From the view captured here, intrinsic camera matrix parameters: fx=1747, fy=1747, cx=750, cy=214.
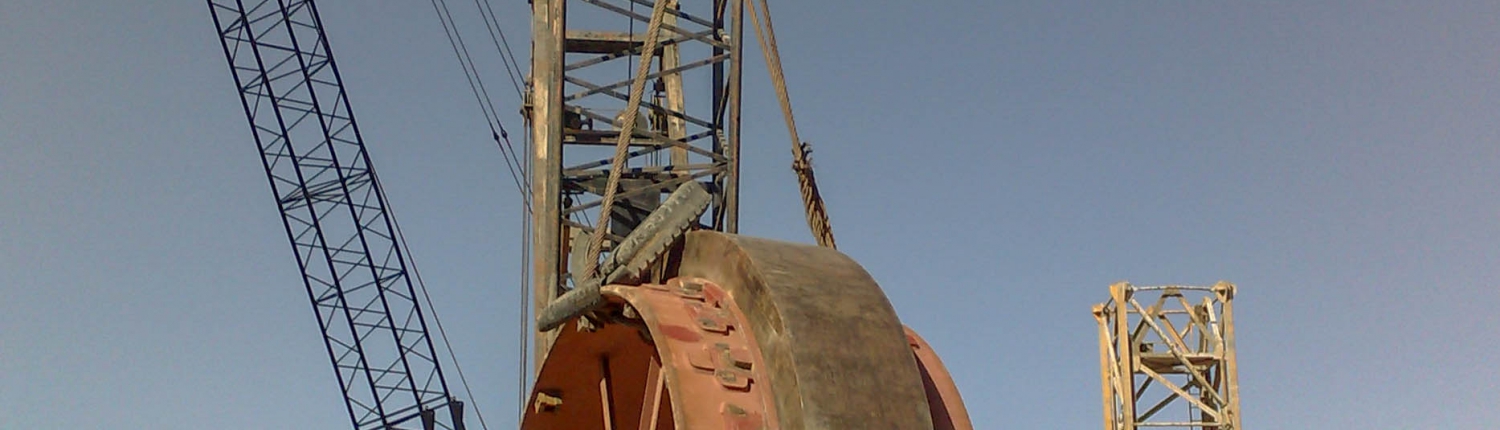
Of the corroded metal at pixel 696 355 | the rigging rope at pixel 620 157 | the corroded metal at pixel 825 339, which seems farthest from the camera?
the rigging rope at pixel 620 157

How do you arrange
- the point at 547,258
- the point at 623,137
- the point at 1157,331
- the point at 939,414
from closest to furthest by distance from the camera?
the point at 939,414 → the point at 623,137 → the point at 547,258 → the point at 1157,331

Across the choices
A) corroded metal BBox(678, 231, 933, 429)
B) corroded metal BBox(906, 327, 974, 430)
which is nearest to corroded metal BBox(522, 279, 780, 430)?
corroded metal BBox(678, 231, 933, 429)

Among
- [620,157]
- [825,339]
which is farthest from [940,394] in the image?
[620,157]

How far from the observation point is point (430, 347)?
48.5 m

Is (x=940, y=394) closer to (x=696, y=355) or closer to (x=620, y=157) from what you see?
(x=696, y=355)

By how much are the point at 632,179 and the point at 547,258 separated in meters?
2.21

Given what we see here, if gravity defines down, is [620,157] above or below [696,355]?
above

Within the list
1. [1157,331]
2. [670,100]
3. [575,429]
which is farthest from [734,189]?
[1157,331]

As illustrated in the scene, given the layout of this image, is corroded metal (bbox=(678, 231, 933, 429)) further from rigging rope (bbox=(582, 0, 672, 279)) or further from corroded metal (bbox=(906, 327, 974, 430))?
rigging rope (bbox=(582, 0, 672, 279))

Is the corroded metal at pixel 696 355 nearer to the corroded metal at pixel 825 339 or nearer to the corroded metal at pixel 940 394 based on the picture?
the corroded metal at pixel 825 339

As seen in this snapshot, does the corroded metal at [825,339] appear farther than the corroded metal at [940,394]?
No

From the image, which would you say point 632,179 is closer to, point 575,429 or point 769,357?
point 575,429

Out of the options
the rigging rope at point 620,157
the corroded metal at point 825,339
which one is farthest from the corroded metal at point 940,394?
the rigging rope at point 620,157

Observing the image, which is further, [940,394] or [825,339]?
[940,394]
